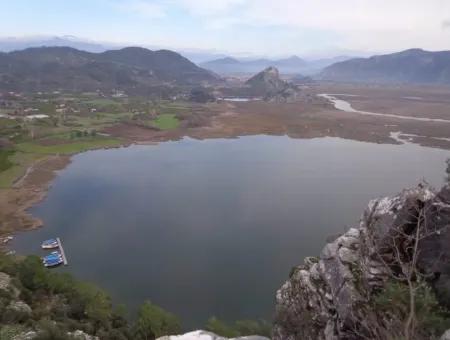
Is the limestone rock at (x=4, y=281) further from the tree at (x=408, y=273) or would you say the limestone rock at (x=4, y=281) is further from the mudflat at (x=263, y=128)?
the tree at (x=408, y=273)

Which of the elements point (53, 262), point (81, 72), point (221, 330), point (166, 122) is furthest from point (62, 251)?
point (81, 72)

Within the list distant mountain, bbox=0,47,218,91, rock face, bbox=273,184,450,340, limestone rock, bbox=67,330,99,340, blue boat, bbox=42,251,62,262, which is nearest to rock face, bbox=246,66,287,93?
distant mountain, bbox=0,47,218,91

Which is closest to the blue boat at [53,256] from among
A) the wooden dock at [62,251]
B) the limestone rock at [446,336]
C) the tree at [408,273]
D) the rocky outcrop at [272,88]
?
the wooden dock at [62,251]

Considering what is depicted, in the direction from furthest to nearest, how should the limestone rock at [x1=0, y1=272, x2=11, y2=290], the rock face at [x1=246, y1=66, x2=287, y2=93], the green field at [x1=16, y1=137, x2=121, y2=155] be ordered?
the rock face at [x1=246, y1=66, x2=287, y2=93], the green field at [x1=16, y1=137, x2=121, y2=155], the limestone rock at [x1=0, y1=272, x2=11, y2=290]

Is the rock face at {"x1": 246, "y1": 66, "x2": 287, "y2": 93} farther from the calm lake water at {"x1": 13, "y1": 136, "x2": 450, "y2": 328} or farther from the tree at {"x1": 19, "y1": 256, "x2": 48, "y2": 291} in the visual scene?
the tree at {"x1": 19, "y1": 256, "x2": 48, "y2": 291}

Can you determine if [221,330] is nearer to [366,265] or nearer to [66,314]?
[66,314]

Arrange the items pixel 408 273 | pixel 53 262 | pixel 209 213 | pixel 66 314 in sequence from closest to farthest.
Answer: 1. pixel 408 273
2. pixel 66 314
3. pixel 53 262
4. pixel 209 213

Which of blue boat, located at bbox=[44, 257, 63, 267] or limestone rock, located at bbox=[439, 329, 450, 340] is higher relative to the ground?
limestone rock, located at bbox=[439, 329, 450, 340]

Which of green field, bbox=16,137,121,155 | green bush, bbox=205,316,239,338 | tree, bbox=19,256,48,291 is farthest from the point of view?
green field, bbox=16,137,121,155
